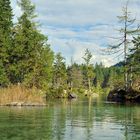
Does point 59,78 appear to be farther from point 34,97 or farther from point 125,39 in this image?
point 34,97

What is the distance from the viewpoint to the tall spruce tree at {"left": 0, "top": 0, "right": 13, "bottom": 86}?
6297 cm

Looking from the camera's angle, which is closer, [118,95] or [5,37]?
[118,95]

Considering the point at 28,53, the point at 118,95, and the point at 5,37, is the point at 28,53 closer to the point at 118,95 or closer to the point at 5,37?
the point at 5,37

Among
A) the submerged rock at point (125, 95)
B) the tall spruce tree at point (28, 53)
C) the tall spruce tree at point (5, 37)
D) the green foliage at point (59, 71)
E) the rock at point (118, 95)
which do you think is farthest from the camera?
the green foliage at point (59, 71)

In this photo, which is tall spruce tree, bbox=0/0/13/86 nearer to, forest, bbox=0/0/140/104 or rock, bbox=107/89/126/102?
forest, bbox=0/0/140/104

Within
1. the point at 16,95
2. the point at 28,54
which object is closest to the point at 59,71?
the point at 28,54

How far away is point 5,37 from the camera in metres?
65.4

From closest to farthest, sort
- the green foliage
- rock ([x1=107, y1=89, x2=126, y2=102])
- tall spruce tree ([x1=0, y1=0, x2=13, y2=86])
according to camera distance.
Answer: rock ([x1=107, y1=89, x2=126, y2=102])
tall spruce tree ([x1=0, y1=0, x2=13, y2=86])
the green foliage

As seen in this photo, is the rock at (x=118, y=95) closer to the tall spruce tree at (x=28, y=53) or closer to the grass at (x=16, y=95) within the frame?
the tall spruce tree at (x=28, y=53)

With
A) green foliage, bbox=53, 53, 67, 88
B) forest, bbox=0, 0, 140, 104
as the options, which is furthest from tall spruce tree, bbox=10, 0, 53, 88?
green foliage, bbox=53, 53, 67, 88

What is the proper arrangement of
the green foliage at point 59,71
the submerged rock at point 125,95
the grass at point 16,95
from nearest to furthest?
the grass at point 16,95
the submerged rock at point 125,95
the green foliage at point 59,71

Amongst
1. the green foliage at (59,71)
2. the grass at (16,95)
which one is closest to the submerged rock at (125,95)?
the grass at (16,95)

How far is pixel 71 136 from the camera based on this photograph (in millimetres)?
19156

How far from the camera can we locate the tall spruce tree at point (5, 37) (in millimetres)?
Result: 62969
